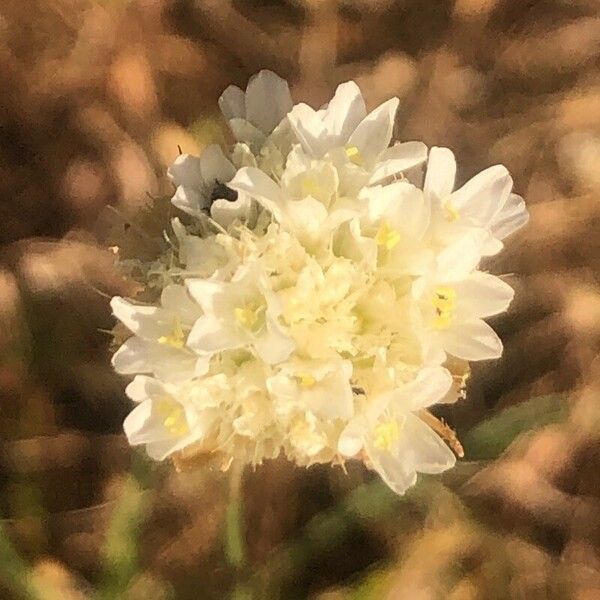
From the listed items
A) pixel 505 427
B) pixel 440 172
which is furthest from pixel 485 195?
pixel 505 427

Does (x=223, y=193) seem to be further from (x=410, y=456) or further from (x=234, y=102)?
(x=410, y=456)

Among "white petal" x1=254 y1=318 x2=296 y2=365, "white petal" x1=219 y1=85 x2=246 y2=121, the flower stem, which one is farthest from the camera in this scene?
the flower stem

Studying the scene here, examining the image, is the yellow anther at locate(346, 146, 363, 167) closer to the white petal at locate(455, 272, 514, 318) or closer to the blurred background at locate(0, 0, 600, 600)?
the white petal at locate(455, 272, 514, 318)

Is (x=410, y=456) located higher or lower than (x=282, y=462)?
higher

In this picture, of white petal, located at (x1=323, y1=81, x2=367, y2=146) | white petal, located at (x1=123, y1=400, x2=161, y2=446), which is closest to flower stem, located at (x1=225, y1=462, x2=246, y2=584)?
white petal, located at (x1=123, y1=400, x2=161, y2=446)

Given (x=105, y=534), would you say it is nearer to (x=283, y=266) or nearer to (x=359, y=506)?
(x=359, y=506)
